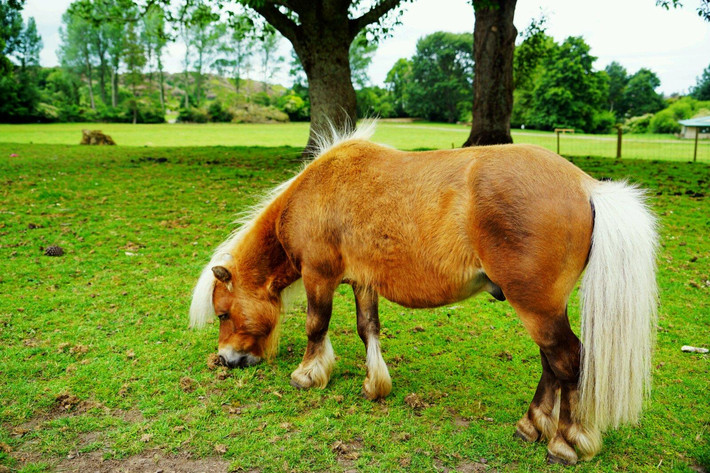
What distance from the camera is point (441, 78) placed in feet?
244

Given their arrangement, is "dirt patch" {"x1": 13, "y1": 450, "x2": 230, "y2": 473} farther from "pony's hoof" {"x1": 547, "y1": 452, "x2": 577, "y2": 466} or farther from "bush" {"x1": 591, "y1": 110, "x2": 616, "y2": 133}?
"bush" {"x1": 591, "y1": 110, "x2": 616, "y2": 133}

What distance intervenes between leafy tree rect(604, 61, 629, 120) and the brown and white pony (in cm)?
9430

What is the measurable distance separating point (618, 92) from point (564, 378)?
101396 mm

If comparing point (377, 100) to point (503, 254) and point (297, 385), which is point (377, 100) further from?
point (503, 254)

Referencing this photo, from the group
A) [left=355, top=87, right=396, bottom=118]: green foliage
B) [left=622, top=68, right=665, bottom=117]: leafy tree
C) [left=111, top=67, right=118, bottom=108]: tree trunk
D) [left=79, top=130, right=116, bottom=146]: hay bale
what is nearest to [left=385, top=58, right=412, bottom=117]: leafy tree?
[left=355, top=87, right=396, bottom=118]: green foliage

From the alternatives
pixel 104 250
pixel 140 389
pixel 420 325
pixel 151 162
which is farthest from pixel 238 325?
pixel 151 162

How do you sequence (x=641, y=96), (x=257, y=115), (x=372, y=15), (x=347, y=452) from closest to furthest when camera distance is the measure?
(x=347, y=452) < (x=372, y=15) < (x=257, y=115) < (x=641, y=96)

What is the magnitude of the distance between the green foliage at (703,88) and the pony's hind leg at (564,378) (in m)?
88.1

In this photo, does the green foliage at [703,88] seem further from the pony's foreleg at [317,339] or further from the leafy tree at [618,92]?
the pony's foreleg at [317,339]

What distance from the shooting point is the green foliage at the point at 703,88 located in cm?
7131

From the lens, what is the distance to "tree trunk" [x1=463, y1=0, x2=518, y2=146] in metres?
13.9

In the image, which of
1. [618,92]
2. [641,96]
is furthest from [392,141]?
[618,92]

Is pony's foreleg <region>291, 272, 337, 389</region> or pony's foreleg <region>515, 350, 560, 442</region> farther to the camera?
pony's foreleg <region>291, 272, 337, 389</region>

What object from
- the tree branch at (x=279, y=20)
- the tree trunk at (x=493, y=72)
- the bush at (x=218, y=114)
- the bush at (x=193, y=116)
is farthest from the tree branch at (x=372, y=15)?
the bush at (x=218, y=114)
